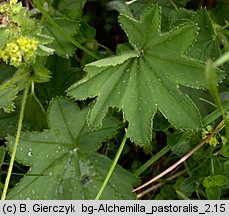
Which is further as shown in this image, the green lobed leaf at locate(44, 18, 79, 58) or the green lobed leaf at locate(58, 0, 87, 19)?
the green lobed leaf at locate(58, 0, 87, 19)

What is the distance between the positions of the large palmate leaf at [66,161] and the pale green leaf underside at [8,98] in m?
0.11

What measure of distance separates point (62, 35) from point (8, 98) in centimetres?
32

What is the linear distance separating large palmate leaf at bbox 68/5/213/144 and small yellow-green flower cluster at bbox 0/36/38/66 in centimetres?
16

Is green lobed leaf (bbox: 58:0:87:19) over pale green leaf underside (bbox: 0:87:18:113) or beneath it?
over

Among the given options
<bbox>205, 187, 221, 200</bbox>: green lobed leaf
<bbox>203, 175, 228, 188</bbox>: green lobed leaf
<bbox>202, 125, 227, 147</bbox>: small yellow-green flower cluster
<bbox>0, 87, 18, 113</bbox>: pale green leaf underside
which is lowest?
<bbox>205, 187, 221, 200</bbox>: green lobed leaf

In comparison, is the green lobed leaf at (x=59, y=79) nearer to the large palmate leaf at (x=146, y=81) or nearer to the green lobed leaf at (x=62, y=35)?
the green lobed leaf at (x=62, y=35)

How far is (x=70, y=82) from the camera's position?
179 centimetres

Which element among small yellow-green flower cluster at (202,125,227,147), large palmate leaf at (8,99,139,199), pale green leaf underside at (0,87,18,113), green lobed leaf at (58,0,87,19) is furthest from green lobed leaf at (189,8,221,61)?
pale green leaf underside at (0,87,18,113)

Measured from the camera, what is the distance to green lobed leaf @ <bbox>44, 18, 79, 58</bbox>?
1660mm

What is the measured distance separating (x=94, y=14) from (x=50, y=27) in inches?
22.5

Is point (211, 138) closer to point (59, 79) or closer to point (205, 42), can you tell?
point (205, 42)

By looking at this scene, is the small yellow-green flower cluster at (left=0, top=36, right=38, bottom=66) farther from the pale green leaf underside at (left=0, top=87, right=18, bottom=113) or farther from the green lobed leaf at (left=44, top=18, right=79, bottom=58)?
the green lobed leaf at (left=44, top=18, right=79, bottom=58)

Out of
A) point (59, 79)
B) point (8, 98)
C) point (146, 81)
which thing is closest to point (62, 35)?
point (59, 79)

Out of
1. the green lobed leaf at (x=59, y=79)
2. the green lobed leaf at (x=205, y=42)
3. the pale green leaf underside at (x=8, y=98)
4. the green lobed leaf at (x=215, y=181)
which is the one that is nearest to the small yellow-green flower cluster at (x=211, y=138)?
the green lobed leaf at (x=215, y=181)
